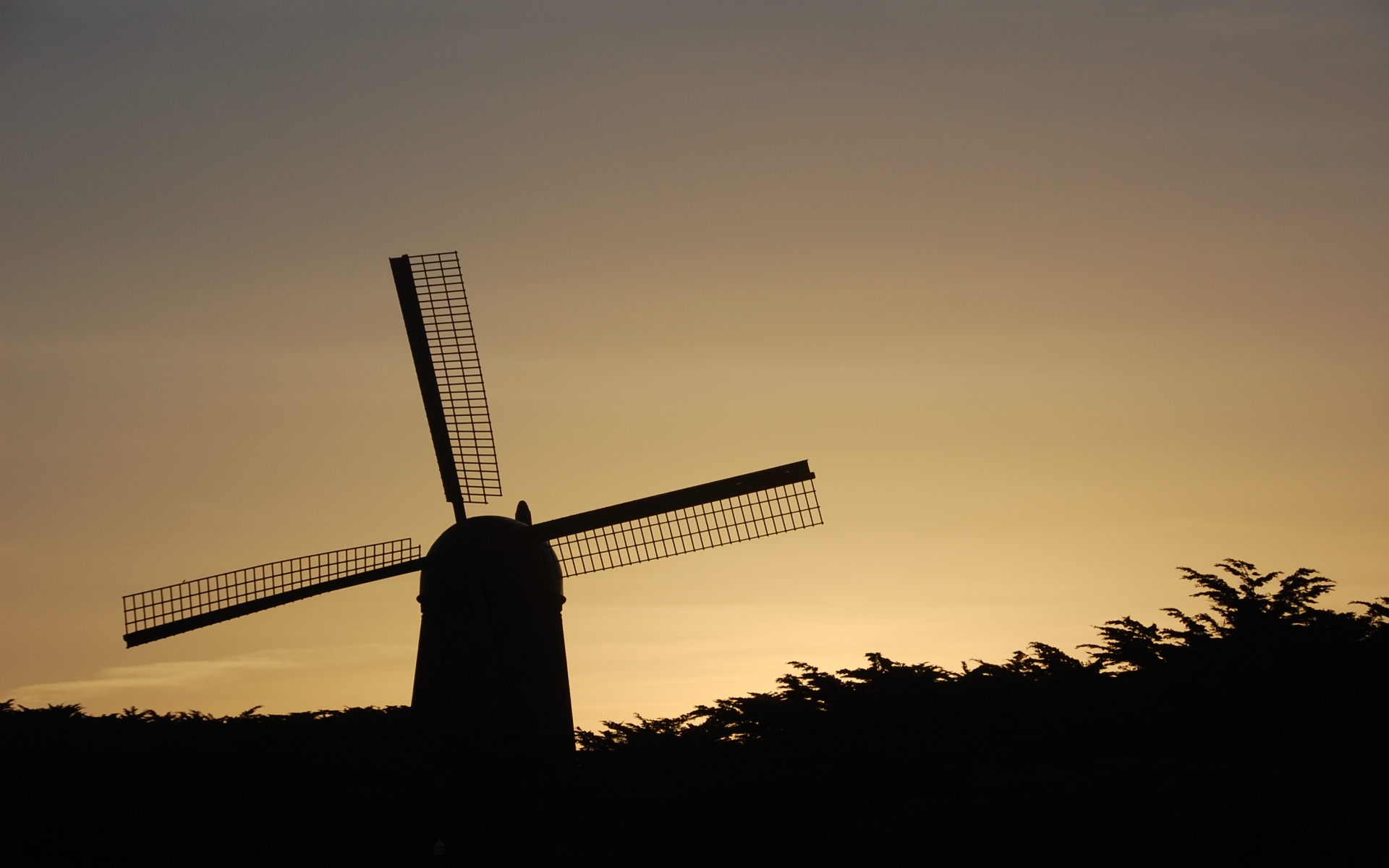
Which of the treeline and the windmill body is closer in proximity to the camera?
the treeline

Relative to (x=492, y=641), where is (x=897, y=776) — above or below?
below

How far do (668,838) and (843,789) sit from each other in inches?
101

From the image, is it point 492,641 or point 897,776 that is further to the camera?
point 492,641

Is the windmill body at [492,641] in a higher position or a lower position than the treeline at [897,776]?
higher

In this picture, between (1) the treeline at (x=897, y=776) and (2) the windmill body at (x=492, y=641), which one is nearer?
(1) the treeline at (x=897, y=776)

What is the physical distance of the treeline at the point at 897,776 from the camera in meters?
15.2

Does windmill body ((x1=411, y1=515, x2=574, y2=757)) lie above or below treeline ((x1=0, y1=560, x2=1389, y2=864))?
above

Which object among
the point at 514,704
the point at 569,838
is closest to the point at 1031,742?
the point at 569,838

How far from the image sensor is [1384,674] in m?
17.8

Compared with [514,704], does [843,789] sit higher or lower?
lower

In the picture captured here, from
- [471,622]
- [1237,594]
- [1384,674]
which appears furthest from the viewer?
[471,622]

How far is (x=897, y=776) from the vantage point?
18.2 metres

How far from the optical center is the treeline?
15.2m

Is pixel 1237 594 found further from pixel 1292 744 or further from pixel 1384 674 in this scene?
pixel 1292 744
